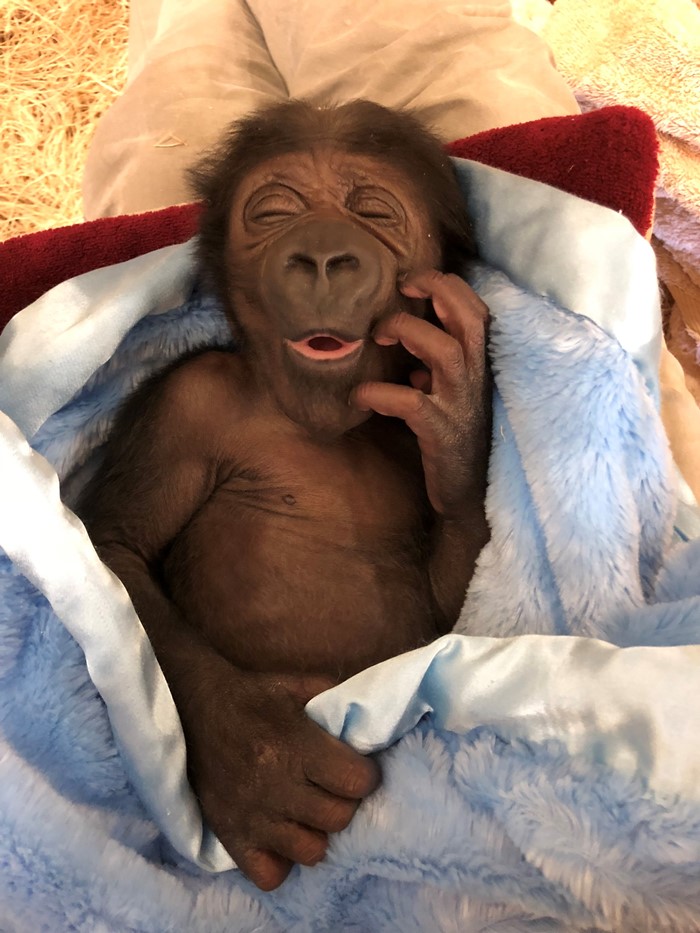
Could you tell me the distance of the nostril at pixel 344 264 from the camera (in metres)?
0.83

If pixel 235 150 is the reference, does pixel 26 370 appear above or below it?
below

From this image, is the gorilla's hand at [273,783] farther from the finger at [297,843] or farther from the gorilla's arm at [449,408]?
the gorilla's arm at [449,408]

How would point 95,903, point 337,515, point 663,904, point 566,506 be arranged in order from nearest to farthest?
point 663,904
point 95,903
point 566,506
point 337,515

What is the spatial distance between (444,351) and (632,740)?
0.42 metres

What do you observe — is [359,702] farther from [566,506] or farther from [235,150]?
[235,150]

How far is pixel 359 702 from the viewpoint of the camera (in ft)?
2.52

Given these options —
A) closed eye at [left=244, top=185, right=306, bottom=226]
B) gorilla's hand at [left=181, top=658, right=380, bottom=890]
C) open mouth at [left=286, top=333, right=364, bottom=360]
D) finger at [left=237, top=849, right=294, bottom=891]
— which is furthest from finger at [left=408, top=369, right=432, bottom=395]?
finger at [left=237, top=849, right=294, bottom=891]

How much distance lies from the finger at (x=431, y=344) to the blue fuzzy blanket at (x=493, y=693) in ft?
0.23

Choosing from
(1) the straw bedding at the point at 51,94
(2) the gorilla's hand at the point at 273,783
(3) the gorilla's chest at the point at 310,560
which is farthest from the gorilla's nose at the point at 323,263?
(1) the straw bedding at the point at 51,94

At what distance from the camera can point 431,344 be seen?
2.82 ft

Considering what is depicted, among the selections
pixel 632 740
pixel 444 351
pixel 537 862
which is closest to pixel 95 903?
pixel 537 862

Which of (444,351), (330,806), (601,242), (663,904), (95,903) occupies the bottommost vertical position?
(95,903)

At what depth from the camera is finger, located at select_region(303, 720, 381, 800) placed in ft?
2.44

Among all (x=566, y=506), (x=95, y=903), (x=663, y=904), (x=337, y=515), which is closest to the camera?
(x=663, y=904)
